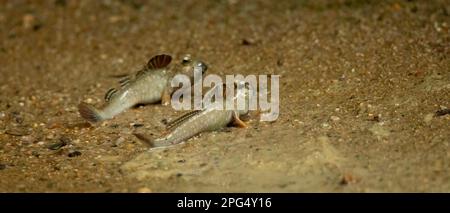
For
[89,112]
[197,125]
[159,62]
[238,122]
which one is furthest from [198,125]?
[159,62]

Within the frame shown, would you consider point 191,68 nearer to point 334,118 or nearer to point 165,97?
point 165,97

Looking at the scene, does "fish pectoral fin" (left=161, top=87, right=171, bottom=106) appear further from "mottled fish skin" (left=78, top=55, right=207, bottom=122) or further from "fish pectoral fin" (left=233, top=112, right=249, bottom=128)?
"fish pectoral fin" (left=233, top=112, right=249, bottom=128)

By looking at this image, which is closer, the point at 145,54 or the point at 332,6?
the point at 145,54

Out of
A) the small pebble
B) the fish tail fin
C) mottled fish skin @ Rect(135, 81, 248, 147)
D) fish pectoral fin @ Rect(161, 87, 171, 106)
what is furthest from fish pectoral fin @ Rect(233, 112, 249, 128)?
the fish tail fin

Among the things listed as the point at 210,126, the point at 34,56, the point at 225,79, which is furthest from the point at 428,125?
the point at 34,56

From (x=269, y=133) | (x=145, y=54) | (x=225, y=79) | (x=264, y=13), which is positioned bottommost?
(x=269, y=133)
